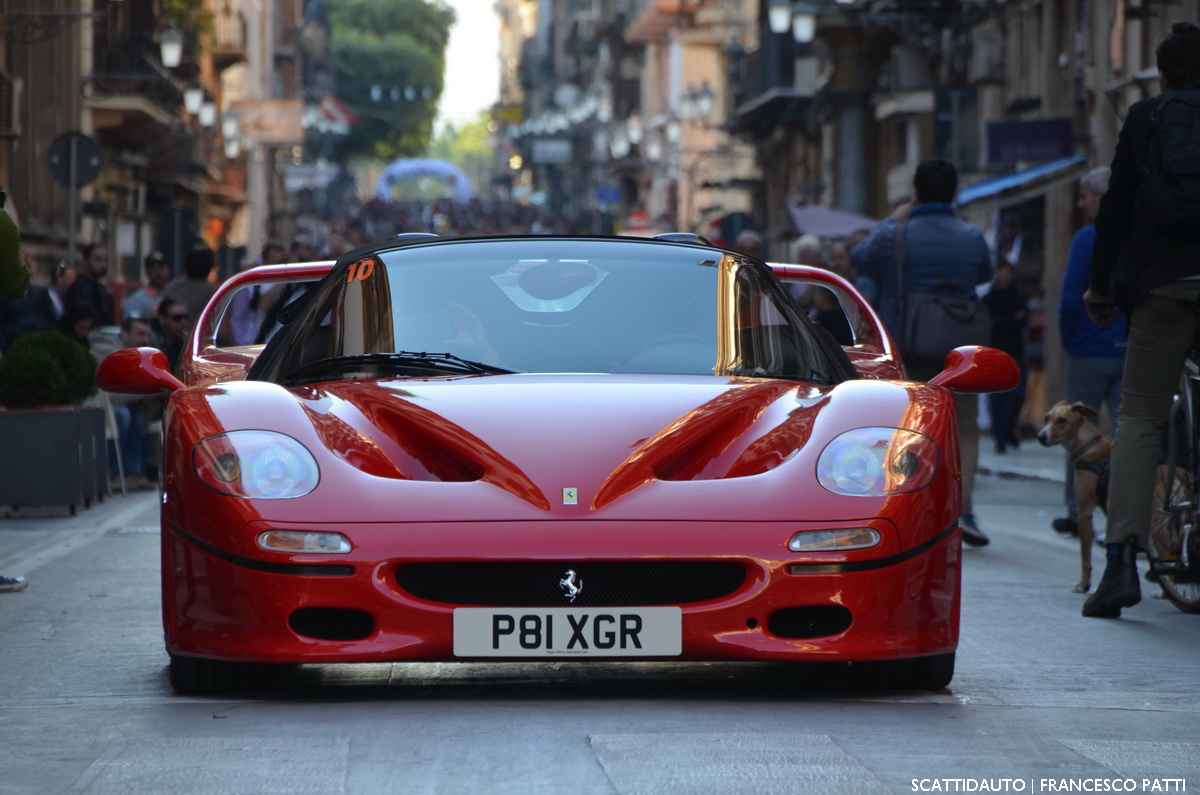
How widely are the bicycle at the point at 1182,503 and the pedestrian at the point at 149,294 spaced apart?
34.4 feet

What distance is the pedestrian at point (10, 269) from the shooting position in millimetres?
8742

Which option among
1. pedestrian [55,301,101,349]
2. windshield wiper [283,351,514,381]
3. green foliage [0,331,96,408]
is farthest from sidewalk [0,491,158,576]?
windshield wiper [283,351,514,381]

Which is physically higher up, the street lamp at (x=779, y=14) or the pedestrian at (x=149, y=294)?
the street lamp at (x=779, y=14)

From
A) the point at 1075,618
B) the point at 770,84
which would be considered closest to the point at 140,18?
the point at 770,84

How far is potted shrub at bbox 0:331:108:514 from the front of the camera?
42.7 feet

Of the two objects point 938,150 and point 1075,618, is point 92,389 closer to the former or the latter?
point 1075,618

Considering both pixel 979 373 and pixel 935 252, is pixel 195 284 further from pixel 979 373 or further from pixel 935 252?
pixel 979 373

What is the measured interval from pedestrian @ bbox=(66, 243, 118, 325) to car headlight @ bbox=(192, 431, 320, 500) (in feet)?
38.5

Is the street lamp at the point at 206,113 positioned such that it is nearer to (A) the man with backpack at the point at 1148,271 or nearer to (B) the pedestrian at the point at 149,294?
(B) the pedestrian at the point at 149,294

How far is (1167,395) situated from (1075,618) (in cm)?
86

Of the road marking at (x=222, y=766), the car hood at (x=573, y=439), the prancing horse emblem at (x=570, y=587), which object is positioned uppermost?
the car hood at (x=573, y=439)

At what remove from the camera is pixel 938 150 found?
29.3 m

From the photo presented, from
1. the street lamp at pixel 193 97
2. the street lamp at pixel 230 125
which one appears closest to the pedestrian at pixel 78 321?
the street lamp at pixel 193 97

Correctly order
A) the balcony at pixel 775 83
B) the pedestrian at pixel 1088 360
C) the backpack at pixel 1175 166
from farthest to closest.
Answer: the balcony at pixel 775 83
the pedestrian at pixel 1088 360
the backpack at pixel 1175 166
